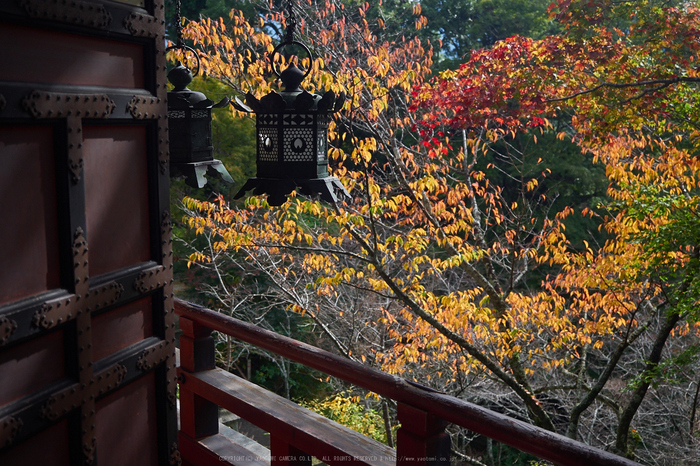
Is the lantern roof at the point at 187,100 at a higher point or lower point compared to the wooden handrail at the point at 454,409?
higher

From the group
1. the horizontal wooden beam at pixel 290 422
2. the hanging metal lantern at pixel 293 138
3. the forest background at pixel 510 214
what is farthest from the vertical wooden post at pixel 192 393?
the forest background at pixel 510 214

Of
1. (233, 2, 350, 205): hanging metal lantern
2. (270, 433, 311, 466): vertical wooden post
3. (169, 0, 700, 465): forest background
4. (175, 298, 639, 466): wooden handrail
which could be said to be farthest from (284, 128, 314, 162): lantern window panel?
(169, 0, 700, 465): forest background

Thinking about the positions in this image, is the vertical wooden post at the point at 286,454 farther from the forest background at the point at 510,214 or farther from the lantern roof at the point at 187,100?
the forest background at the point at 510,214

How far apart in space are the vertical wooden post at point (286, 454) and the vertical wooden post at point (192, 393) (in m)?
0.69

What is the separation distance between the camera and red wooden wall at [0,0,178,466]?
166 centimetres

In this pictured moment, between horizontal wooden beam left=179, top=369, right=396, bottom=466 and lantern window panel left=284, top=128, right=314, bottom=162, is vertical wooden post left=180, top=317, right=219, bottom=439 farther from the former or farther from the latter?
lantern window panel left=284, top=128, right=314, bottom=162

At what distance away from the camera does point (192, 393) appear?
129 inches

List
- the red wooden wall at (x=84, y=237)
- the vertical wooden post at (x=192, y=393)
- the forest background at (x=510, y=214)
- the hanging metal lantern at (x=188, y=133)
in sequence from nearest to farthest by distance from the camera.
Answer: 1. the red wooden wall at (x=84, y=237)
2. the hanging metal lantern at (x=188, y=133)
3. the vertical wooden post at (x=192, y=393)
4. the forest background at (x=510, y=214)

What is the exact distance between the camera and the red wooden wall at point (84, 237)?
5.44 ft

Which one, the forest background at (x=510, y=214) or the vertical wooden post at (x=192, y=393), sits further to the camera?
the forest background at (x=510, y=214)

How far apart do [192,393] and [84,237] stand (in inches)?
65.3

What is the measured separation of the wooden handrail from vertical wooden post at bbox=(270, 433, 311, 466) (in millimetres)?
390

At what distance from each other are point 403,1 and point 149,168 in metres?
15.0

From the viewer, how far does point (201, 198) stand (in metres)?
13.8
